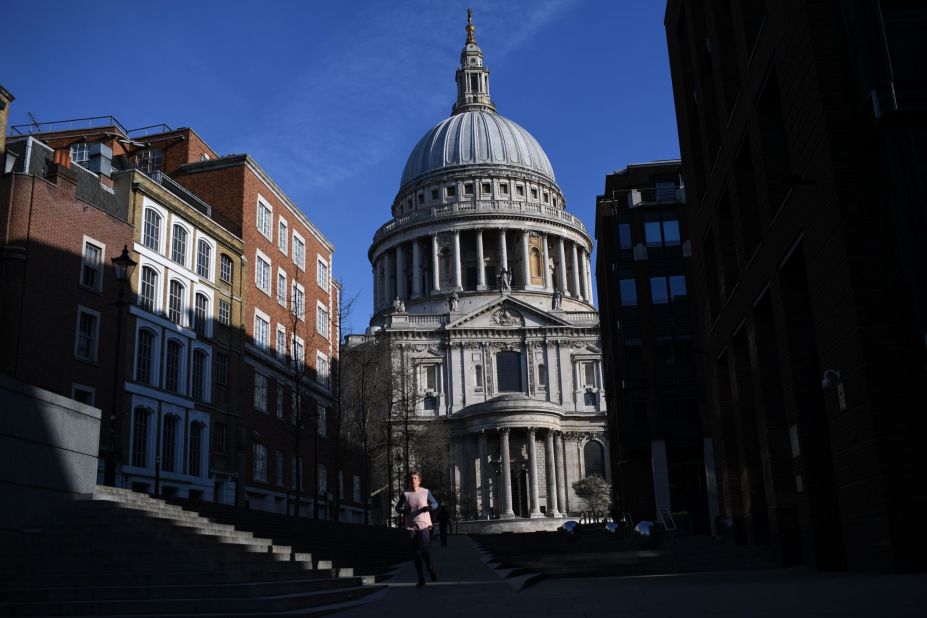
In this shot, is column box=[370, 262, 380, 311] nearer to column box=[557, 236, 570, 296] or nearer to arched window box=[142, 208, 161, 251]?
column box=[557, 236, 570, 296]

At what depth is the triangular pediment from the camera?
9981 cm

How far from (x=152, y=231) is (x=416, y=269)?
264ft

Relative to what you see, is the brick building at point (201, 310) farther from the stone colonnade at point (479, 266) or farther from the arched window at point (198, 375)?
the stone colonnade at point (479, 266)

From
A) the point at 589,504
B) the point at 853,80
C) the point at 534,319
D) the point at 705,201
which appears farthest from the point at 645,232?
the point at 534,319

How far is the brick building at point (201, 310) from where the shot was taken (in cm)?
3594

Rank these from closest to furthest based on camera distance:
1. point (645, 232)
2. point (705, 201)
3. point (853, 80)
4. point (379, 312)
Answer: point (853, 80) → point (705, 201) → point (645, 232) → point (379, 312)

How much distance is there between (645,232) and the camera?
172 ft

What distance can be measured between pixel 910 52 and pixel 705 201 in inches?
529

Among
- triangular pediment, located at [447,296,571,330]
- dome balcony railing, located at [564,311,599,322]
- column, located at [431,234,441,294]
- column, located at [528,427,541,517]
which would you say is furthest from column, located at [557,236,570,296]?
column, located at [528,427,541,517]

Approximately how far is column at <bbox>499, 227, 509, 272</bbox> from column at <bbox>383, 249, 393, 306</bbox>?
1551 centimetres

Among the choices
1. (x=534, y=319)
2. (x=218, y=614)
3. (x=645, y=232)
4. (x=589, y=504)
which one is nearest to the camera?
(x=218, y=614)

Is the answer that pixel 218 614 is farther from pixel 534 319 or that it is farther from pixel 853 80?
pixel 534 319

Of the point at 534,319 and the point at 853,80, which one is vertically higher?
the point at 534,319

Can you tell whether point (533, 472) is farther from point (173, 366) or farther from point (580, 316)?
point (173, 366)
